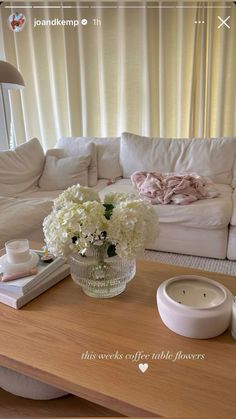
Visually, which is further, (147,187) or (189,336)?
(147,187)

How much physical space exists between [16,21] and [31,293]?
3378 millimetres

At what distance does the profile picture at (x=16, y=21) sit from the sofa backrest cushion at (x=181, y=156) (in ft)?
6.03

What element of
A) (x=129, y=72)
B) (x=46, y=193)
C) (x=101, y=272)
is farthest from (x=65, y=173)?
(x=101, y=272)

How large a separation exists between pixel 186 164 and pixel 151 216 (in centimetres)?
180

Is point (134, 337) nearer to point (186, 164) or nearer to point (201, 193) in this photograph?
point (201, 193)

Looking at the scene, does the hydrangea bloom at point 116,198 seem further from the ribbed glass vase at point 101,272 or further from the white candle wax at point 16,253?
the white candle wax at point 16,253

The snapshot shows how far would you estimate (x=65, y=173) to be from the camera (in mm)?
2656

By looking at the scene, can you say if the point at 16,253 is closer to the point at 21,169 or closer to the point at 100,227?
the point at 100,227

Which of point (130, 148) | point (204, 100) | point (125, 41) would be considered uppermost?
point (125, 41)

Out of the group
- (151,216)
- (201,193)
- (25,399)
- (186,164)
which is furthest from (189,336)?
(186,164)

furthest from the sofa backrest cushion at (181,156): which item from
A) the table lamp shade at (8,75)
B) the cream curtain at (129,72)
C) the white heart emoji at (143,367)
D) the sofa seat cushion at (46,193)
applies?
the white heart emoji at (143,367)

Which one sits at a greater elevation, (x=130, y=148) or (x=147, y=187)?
(x=130, y=148)

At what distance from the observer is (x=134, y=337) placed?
0.83 m

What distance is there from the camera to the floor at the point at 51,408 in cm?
83
